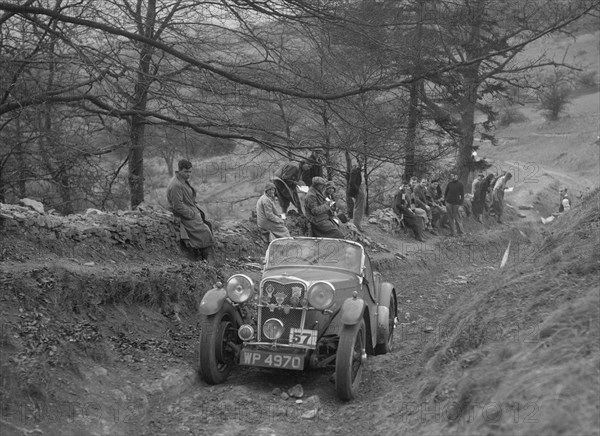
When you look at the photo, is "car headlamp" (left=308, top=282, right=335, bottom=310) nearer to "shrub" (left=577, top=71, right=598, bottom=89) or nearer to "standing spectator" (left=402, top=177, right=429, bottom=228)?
"standing spectator" (left=402, top=177, right=429, bottom=228)

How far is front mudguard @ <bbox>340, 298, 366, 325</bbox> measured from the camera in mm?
7781

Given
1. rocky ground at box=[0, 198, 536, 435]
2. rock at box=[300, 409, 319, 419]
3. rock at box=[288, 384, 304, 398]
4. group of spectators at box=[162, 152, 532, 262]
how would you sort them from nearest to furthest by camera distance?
rocky ground at box=[0, 198, 536, 435], rock at box=[300, 409, 319, 419], rock at box=[288, 384, 304, 398], group of spectators at box=[162, 152, 532, 262]

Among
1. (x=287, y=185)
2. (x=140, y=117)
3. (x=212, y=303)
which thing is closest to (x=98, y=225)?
(x=140, y=117)

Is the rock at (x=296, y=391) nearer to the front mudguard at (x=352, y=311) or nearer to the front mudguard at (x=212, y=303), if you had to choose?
the front mudguard at (x=352, y=311)

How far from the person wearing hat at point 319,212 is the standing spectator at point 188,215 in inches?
90.6

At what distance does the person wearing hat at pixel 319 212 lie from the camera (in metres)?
13.9

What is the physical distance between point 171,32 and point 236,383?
5367 mm

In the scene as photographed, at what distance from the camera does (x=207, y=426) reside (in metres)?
7.11

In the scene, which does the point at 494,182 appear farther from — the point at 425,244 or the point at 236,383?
the point at 236,383

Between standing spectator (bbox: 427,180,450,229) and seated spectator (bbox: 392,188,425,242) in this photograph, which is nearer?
seated spectator (bbox: 392,188,425,242)

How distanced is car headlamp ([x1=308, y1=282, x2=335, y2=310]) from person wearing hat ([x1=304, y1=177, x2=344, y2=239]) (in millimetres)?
5915

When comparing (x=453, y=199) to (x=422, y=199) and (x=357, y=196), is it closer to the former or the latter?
(x=422, y=199)

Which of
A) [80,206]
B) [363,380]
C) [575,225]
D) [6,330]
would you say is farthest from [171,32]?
[80,206]

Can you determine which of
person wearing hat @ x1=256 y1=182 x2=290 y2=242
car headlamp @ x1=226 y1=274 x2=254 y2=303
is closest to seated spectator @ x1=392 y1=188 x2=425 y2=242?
person wearing hat @ x1=256 y1=182 x2=290 y2=242
